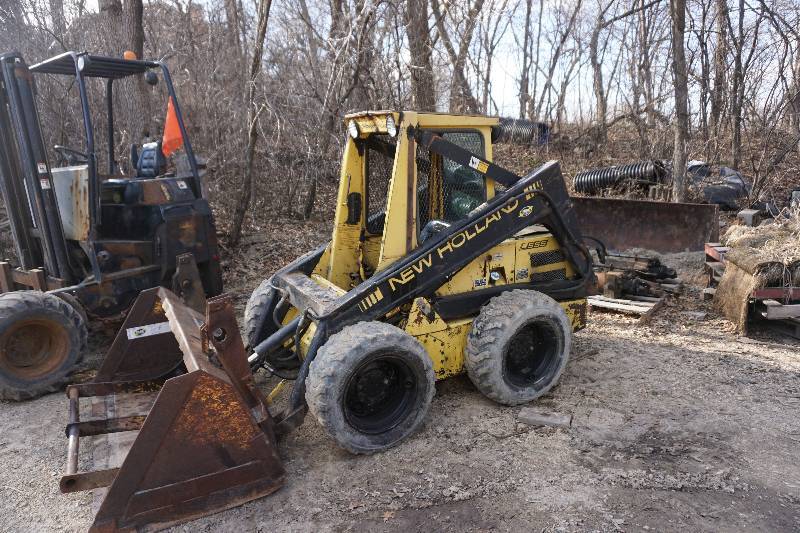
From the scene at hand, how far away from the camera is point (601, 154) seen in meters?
13.1

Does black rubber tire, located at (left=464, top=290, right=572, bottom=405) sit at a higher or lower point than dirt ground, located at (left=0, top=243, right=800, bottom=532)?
higher

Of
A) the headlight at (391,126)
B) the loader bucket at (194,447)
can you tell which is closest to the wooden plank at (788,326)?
the headlight at (391,126)

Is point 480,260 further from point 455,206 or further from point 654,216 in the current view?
point 654,216

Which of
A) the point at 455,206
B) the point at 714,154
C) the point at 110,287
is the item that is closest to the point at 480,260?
the point at 455,206

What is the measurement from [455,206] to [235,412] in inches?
93.5

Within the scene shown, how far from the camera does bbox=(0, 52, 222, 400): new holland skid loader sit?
4711 mm

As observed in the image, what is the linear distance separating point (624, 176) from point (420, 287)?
7437 millimetres

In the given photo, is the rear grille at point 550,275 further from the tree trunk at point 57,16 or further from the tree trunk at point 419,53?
the tree trunk at point 57,16

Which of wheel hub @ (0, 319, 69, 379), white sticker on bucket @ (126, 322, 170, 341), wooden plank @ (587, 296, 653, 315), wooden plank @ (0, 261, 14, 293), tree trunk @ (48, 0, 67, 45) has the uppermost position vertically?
tree trunk @ (48, 0, 67, 45)

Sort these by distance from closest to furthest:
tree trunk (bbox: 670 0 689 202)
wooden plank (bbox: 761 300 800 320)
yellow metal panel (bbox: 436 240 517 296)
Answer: yellow metal panel (bbox: 436 240 517 296) → wooden plank (bbox: 761 300 800 320) → tree trunk (bbox: 670 0 689 202)

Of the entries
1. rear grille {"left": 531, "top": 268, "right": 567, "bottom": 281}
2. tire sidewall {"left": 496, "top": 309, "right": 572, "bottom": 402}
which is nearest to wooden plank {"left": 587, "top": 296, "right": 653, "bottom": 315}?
rear grille {"left": 531, "top": 268, "right": 567, "bottom": 281}

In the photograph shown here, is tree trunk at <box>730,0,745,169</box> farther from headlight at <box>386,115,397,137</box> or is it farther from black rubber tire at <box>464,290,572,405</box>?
headlight at <box>386,115,397,137</box>

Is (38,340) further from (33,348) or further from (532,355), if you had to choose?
(532,355)

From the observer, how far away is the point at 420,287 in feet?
13.5
